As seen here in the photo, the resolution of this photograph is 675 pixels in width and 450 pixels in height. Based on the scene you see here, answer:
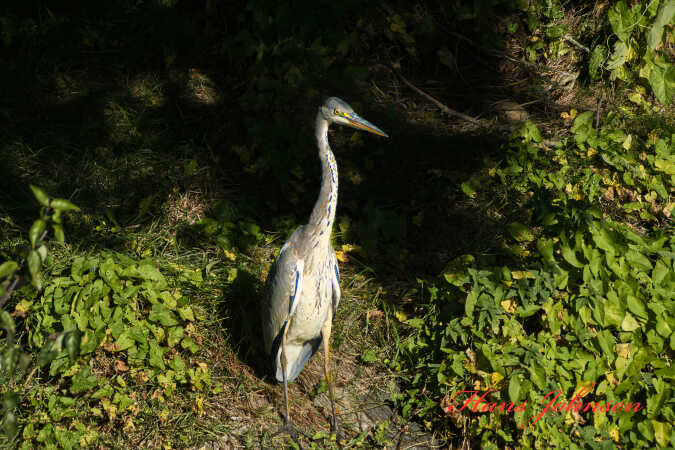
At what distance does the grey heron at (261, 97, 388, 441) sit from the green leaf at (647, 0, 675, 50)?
2987 mm

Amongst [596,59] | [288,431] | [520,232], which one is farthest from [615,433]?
[596,59]

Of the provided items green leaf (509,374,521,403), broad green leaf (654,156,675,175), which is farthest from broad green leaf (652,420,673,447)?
broad green leaf (654,156,675,175)

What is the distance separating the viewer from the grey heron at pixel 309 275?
3225mm

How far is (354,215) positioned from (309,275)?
5.23 feet

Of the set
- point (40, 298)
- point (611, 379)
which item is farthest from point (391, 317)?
point (40, 298)

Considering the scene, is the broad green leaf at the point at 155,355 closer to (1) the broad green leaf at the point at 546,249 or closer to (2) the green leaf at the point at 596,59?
(1) the broad green leaf at the point at 546,249

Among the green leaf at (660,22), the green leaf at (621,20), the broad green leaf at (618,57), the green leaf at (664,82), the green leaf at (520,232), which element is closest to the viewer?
the green leaf at (520,232)

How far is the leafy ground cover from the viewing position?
3.13 metres

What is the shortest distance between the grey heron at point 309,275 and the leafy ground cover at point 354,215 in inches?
16.7

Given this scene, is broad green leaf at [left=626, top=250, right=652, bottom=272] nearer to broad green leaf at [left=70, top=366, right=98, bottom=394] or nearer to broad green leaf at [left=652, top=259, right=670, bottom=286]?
broad green leaf at [left=652, top=259, right=670, bottom=286]

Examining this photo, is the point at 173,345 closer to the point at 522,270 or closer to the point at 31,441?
the point at 31,441

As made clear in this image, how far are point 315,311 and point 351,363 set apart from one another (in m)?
0.78

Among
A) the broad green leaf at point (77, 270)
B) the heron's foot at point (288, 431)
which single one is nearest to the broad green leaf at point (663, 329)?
the heron's foot at point (288, 431)

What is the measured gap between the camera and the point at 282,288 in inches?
129
